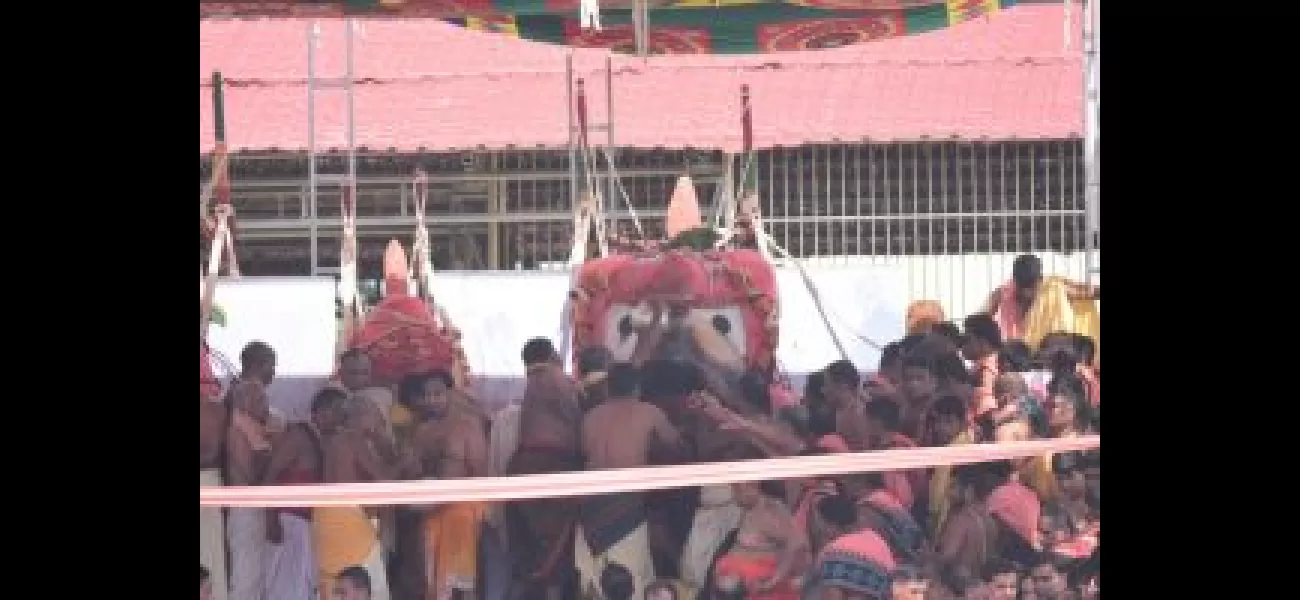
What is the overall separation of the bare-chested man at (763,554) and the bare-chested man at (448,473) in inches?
28.3

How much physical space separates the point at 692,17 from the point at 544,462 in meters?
1.85

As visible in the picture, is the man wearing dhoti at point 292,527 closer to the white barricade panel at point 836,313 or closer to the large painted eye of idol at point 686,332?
the large painted eye of idol at point 686,332

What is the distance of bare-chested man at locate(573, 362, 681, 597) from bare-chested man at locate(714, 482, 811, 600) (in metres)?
0.27

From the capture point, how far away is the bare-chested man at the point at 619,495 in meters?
6.27

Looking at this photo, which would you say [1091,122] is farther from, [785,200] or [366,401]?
[785,200]

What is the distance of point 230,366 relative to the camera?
7406 millimetres

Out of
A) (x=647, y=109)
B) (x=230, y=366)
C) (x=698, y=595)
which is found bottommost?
(x=698, y=595)

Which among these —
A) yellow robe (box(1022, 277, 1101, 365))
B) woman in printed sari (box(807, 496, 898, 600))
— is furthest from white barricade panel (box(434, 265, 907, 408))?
woman in printed sari (box(807, 496, 898, 600))
